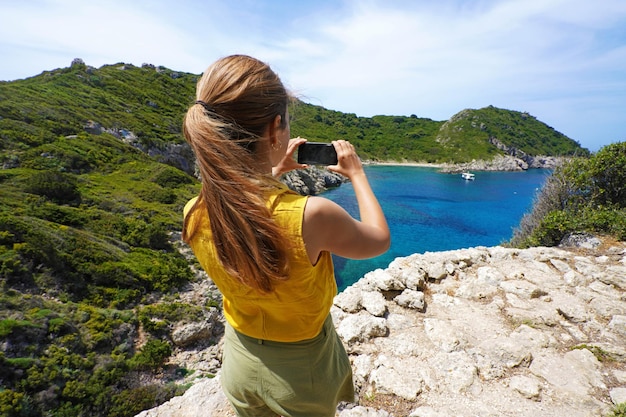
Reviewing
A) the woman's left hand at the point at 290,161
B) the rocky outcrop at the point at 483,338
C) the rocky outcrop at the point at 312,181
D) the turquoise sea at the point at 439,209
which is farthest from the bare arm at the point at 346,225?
the rocky outcrop at the point at 312,181

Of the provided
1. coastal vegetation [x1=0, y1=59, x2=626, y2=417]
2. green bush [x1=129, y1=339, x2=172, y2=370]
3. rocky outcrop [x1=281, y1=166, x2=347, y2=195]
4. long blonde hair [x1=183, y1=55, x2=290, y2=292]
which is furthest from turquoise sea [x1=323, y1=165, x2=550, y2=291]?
long blonde hair [x1=183, y1=55, x2=290, y2=292]

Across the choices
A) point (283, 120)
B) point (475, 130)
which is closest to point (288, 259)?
point (283, 120)

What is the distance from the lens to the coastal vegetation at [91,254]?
598cm

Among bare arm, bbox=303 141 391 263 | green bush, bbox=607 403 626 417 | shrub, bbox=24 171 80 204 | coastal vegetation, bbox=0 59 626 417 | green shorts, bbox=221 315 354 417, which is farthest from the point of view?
shrub, bbox=24 171 80 204

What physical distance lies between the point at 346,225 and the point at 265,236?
27cm

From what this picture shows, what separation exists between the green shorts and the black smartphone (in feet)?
2.51

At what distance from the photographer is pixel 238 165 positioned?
3.25ft

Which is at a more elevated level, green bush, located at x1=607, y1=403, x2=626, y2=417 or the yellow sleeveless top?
the yellow sleeveless top

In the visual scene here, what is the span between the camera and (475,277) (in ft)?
15.6

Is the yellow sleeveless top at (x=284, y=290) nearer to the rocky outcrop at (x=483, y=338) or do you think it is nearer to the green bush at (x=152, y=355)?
the rocky outcrop at (x=483, y=338)

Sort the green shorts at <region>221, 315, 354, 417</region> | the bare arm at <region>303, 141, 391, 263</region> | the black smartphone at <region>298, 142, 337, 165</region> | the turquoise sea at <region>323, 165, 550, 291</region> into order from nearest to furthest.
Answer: the bare arm at <region>303, 141, 391, 263</region>, the green shorts at <region>221, 315, 354, 417</region>, the black smartphone at <region>298, 142, 337, 165</region>, the turquoise sea at <region>323, 165, 550, 291</region>

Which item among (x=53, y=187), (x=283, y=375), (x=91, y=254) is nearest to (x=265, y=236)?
(x=283, y=375)

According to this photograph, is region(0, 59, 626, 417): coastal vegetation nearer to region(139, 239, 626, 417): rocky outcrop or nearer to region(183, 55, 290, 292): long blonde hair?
region(183, 55, 290, 292): long blonde hair

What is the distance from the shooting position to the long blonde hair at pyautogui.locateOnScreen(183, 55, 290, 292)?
955mm
